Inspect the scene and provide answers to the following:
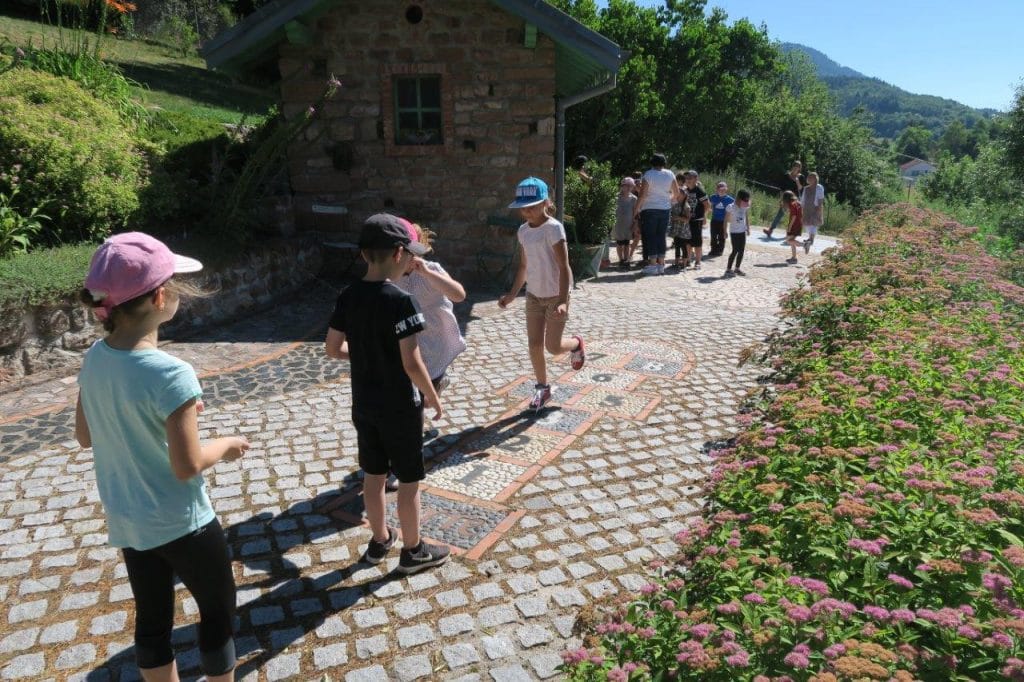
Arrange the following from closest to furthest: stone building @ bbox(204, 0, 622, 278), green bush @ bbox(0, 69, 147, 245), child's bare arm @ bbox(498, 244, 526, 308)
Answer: child's bare arm @ bbox(498, 244, 526, 308) → green bush @ bbox(0, 69, 147, 245) → stone building @ bbox(204, 0, 622, 278)

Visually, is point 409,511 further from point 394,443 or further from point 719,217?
point 719,217

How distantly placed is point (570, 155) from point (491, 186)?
13562mm

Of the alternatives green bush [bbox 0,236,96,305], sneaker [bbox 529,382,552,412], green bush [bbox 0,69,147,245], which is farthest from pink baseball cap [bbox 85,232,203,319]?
green bush [bbox 0,69,147,245]

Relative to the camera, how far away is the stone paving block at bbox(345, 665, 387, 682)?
3.05 meters

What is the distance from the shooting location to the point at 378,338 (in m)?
3.40

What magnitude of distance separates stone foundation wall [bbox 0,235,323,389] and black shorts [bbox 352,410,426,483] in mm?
4150

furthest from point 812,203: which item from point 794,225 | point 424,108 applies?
point 424,108

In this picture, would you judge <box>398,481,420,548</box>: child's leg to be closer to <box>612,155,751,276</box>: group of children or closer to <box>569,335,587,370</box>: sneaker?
<box>569,335,587,370</box>: sneaker

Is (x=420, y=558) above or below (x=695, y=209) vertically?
below

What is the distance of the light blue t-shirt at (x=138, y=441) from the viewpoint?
7.50ft

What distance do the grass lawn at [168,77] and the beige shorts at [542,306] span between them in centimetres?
706

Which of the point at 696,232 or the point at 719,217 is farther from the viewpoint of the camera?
the point at 719,217

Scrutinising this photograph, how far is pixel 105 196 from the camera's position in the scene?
24.8ft

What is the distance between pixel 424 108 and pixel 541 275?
5328 millimetres
